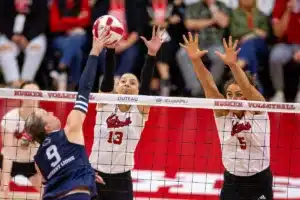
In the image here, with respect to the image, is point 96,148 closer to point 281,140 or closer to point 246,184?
point 246,184

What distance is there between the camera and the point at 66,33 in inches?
632

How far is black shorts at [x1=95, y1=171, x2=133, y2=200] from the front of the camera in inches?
331

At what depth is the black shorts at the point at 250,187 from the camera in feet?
26.9

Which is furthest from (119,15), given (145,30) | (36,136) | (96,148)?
(36,136)

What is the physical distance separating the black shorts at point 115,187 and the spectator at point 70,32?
24.3 feet

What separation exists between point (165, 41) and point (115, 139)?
708cm

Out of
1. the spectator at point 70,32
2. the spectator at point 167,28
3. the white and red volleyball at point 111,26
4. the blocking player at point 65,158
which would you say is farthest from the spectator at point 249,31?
the blocking player at point 65,158

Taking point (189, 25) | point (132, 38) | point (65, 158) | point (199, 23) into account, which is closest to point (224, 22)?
point (199, 23)

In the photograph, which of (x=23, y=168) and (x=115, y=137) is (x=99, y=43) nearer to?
(x=115, y=137)

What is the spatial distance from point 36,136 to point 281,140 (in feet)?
21.5

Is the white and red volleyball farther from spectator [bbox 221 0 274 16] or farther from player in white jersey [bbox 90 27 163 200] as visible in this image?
spectator [bbox 221 0 274 16]

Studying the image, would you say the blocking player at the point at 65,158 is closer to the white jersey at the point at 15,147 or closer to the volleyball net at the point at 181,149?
the volleyball net at the point at 181,149

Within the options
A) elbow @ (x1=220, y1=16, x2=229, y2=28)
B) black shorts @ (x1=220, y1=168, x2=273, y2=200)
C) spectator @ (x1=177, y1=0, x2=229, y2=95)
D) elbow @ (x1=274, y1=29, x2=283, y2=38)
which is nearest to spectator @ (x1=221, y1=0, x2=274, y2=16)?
spectator @ (x1=177, y1=0, x2=229, y2=95)

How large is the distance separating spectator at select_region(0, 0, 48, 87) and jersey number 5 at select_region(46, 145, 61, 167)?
9234 millimetres
